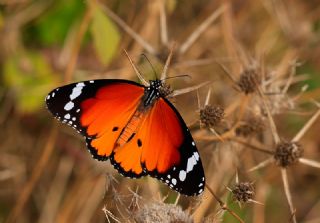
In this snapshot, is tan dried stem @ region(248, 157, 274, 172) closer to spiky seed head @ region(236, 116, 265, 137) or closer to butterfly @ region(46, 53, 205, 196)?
spiky seed head @ region(236, 116, 265, 137)

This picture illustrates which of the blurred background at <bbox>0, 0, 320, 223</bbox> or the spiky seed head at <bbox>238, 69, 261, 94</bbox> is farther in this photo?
the blurred background at <bbox>0, 0, 320, 223</bbox>

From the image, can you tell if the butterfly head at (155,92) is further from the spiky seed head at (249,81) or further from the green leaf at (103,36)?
the green leaf at (103,36)

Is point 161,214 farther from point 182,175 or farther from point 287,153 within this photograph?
point 287,153

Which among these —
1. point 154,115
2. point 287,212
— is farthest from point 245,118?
point 287,212

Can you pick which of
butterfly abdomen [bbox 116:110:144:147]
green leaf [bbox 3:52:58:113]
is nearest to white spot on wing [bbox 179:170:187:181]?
butterfly abdomen [bbox 116:110:144:147]

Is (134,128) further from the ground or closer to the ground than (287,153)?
closer to the ground

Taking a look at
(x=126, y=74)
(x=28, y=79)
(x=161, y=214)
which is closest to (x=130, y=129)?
(x=161, y=214)

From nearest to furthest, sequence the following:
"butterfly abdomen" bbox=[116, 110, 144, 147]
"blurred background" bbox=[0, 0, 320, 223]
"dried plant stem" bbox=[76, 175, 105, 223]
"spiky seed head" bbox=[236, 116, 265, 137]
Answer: "butterfly abdomen" bbox=[116, 110, 144, 147], "spiky seed head" bbox=[236, 116, 265, 137], "blurred background" bbox=[0, 0, 320, 223], "dried plant stem" bbox=[76, 175, 105, 223]
